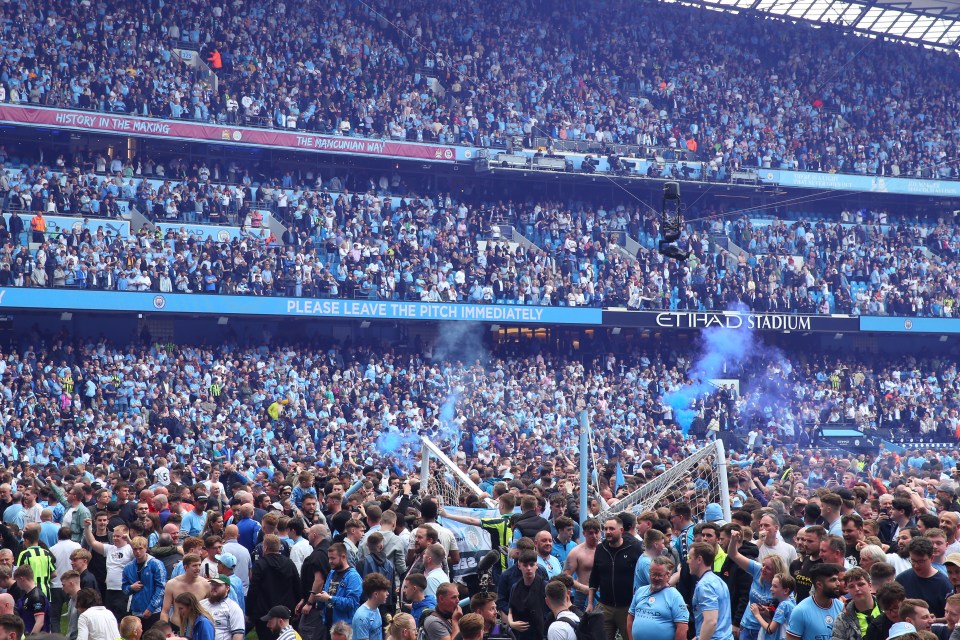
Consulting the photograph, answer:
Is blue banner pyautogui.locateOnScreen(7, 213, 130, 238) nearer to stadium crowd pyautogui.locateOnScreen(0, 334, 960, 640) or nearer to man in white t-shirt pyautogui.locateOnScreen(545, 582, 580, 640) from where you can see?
stadium crowd pyautogui.locateOnScreen(0, 334, 960, 640)

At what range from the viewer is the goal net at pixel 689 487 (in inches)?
505

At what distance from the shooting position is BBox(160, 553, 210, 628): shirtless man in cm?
936

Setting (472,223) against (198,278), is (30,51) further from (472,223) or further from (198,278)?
(472,223)

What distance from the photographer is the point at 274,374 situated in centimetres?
3069

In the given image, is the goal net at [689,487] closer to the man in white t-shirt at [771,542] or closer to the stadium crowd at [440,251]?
the man in white t-shirt at [771,542]

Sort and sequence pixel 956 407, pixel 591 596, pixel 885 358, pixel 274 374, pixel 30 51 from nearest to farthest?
pixel 591 596 → pixel 274 374 → pixel 30 51 → pixel 956 407 → pixel 885 358

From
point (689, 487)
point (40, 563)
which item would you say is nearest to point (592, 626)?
point (689, 487)

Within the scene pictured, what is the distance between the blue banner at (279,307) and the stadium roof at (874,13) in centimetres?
1694

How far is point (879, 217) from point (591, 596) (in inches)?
1469

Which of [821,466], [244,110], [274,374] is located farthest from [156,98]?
[821,466]

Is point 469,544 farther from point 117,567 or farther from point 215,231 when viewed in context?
point 215,231

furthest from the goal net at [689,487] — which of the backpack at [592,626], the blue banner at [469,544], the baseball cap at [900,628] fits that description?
the baseball cap at [900,628]

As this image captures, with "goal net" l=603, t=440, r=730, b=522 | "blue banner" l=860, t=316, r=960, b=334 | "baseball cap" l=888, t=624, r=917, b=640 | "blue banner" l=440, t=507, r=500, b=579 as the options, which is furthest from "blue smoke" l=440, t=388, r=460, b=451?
"baseball cap" l=888, t=624, r=917, b=640

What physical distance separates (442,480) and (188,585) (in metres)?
6.82
